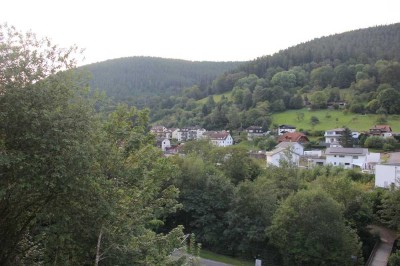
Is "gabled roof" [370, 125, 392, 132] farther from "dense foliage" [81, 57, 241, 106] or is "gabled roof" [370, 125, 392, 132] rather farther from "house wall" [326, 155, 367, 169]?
"dense foliage" [81, 57, 241, 106]

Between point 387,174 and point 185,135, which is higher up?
point 387,174

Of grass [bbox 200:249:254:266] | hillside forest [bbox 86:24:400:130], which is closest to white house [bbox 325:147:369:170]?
hillside forest [bbox 86:24:400:130]

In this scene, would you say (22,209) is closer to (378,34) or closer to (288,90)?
(288,90)

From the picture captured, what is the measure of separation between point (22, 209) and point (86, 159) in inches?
67.4

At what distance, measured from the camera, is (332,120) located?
6994cm

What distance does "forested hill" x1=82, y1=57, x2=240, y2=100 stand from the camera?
130625 mm

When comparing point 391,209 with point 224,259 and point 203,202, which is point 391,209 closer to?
point 224,259

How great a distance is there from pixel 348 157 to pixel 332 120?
976 inches

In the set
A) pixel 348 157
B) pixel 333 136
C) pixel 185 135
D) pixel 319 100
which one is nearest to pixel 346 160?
pixel 348 157

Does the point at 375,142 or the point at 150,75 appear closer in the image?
the point at 375,142

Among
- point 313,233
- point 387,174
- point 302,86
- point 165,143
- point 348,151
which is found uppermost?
point 302,86

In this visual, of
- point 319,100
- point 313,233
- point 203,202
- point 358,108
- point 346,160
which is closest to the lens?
point 313,233

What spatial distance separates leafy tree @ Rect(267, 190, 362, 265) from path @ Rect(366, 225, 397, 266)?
3.36ft

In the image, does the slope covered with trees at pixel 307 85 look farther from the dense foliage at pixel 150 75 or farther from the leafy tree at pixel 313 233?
the leafy tree at pixel 313 233
